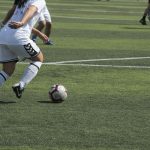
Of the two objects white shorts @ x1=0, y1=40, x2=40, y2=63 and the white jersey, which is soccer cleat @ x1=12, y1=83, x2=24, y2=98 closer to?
white shorts @ x1=0, y1=40, x2=40, y2=63

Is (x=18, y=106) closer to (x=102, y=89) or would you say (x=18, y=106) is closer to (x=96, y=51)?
(x=102, y=89)

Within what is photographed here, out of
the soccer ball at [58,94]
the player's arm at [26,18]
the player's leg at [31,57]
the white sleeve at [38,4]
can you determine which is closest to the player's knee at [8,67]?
the player's leg at [31,57]

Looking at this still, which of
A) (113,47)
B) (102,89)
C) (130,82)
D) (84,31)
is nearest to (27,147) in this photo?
(102,89)

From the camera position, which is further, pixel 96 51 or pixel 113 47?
pixel 113 47

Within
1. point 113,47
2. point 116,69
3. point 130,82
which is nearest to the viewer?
point 130,82

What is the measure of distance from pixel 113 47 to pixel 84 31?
22.4 ft

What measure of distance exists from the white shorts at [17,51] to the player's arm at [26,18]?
0.46m

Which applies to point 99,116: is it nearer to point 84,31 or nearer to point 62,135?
point 62,135

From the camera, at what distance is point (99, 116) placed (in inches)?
384

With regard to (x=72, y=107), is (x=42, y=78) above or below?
below

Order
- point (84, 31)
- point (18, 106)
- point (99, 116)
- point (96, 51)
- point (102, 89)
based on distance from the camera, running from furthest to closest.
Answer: point (84, 31) → point (96, 51) → point (102, 89) → point (18, 106) → point (99, 116)

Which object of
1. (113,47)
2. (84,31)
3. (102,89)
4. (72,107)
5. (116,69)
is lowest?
(84,31)

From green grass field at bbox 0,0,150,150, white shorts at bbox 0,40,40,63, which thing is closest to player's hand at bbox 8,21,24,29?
white shorts at bbox 0,40,40,63

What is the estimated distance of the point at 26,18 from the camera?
403 inches
